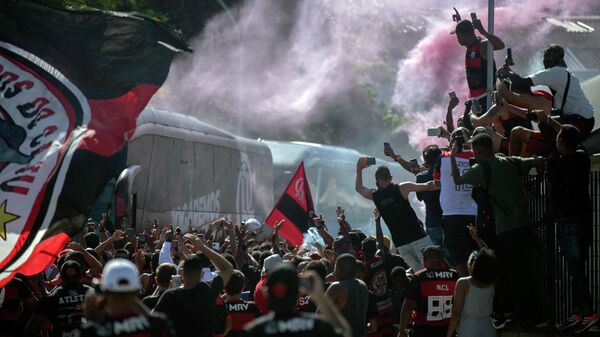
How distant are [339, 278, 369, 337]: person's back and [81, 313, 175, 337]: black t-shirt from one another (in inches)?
138

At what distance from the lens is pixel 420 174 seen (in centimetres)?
1391

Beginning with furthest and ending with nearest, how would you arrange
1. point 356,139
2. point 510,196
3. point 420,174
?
point 356,139
point 420,174
point 510,196

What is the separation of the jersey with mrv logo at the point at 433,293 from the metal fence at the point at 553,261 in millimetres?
1174

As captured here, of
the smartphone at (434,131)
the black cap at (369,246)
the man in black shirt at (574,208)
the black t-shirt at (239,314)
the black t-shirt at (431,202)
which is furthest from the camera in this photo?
the black t-shirt at (431,202)

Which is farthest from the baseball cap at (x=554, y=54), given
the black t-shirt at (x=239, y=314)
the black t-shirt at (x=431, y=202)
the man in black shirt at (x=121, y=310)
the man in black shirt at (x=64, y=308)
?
the man in black shirt at (x=121, y=310)

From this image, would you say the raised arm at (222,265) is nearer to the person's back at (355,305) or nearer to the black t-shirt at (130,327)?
the person's back at (355,305)

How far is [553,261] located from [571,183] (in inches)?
67.0

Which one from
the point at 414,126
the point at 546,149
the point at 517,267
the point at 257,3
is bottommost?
the point at 517,267

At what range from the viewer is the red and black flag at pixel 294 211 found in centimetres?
1991

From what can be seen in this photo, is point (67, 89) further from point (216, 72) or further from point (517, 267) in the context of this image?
point (216, 72)

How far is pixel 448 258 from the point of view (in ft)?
41.3

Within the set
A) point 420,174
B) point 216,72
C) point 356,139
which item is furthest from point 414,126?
point 420,174

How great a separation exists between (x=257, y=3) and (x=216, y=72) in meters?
3.57

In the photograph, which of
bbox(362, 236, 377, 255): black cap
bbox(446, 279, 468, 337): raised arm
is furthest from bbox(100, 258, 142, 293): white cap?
bbox(362, 236, 377, 255): black cap
